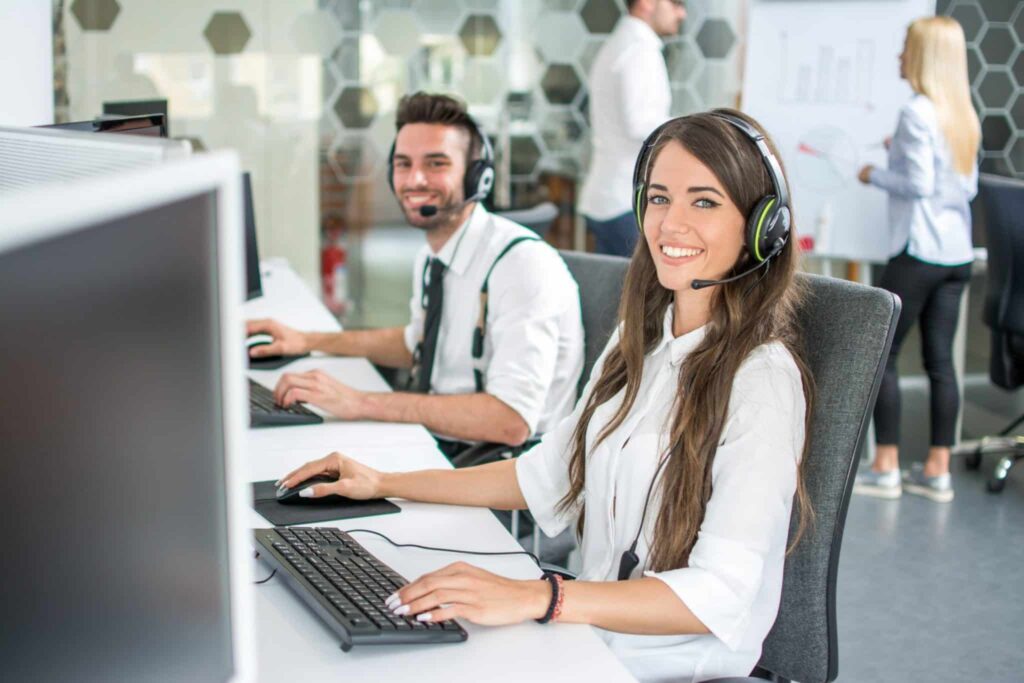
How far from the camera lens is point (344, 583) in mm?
1231

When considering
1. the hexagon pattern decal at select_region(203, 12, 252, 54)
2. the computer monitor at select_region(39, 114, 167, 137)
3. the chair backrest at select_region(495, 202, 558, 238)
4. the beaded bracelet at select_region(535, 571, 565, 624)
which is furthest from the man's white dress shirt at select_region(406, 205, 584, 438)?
the hexagon pattern decal at select_region(203, 12, 252, 54)

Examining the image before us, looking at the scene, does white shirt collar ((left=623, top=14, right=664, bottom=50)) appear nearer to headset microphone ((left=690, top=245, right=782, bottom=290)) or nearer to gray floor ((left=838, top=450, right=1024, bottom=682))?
gray floor ((left=838, top=450, right=1024, bottom=682))

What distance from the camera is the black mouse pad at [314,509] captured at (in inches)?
58.6

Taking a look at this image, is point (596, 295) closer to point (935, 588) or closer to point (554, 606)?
point (554, 606)

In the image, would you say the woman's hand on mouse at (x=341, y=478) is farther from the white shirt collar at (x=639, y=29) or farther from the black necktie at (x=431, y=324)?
the white shirt collar at (x=639, y=29)

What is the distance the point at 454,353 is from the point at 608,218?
1.81 meters

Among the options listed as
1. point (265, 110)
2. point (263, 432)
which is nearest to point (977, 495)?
point (263, 432)

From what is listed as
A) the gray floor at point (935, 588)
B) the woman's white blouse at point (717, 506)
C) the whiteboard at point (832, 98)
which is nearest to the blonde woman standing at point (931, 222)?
the gray floor at point (935, 588)

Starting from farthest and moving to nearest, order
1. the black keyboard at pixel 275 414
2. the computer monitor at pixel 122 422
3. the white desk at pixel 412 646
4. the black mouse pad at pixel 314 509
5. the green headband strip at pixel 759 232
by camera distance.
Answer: the black keyboard at pixel 275 414, the black mouse pad at pixel 314 509, the green headband strip at pixel 759 232, the white desk at pixel 412 646, the computer monitor at pixel 122 422

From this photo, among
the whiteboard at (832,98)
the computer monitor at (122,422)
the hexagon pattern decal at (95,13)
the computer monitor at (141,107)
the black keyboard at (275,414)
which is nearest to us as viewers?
the computer monitor at (122,422)

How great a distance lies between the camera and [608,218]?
3.93m

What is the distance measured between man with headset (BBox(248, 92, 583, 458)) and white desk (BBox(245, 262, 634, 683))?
9 cm

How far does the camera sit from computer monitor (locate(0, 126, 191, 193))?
79 cm

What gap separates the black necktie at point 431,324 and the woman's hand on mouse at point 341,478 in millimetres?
668
